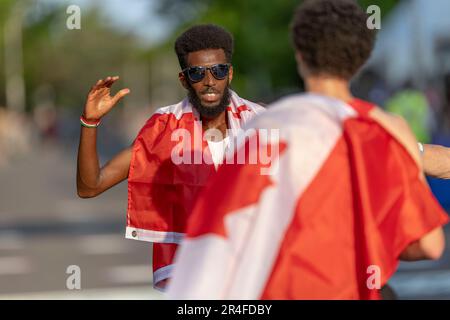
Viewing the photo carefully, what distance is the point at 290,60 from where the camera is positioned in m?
34.9

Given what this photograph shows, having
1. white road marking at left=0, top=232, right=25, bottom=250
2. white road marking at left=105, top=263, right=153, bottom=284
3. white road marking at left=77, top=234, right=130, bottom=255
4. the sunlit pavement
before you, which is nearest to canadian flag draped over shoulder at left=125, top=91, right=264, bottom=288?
the sunlit pavement

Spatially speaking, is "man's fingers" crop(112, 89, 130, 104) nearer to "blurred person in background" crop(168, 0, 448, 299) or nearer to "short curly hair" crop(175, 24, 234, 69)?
"short curly hair" crop(175, 24, 234, 69)

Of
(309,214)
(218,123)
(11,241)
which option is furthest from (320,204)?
(11,241)

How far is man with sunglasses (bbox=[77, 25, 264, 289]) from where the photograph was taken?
14.6ft

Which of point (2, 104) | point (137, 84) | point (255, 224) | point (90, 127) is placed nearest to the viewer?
point (255, 224)

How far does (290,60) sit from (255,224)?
32234mm

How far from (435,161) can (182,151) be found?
43.4 inches

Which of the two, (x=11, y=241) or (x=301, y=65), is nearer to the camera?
(x=301, y=65)

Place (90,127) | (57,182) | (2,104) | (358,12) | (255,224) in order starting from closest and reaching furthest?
(255,224) → (358,12) → (90,127) → (57,182) → (2,104)

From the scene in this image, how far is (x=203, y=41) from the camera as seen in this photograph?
4.50 m

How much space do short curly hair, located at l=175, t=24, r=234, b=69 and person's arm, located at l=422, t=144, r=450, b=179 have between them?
102 cm

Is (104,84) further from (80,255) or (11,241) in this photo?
(11,241)
